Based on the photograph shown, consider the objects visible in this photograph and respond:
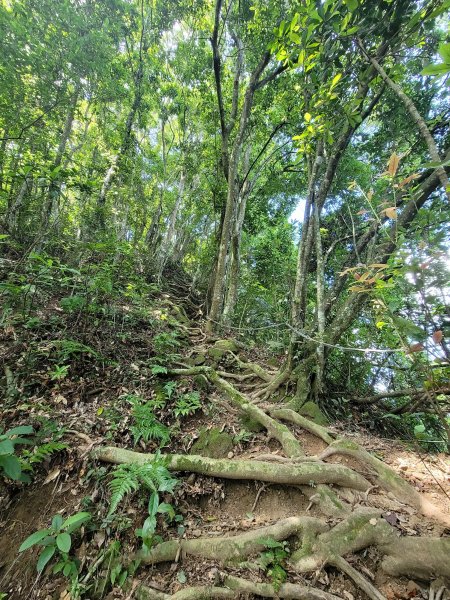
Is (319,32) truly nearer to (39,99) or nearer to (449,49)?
(449,49)

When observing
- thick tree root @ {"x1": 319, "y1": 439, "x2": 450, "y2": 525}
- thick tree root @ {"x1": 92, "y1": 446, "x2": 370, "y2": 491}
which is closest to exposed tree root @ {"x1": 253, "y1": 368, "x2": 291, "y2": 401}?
thick tree root @ {"x1": 319, "y1": 439, "x2": 450, "y2": 525}

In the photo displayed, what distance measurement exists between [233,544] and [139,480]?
1.00 meters

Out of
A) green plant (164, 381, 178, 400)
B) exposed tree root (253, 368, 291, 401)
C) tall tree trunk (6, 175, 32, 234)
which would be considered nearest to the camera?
green plant (164, 381, 178, 400)

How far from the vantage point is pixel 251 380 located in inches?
206

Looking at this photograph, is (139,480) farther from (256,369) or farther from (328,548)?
(256,369)

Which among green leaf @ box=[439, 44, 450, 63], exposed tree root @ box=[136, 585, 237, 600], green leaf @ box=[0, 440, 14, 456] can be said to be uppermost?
green leaf @ box=[439, 44, 450, 63]

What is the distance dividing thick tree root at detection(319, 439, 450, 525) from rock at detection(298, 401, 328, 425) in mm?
738

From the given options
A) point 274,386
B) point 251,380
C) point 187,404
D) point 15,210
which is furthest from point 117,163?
point 274,386

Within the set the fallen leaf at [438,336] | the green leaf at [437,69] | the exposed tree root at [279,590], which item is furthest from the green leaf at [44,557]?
the green leaf at [437,69]

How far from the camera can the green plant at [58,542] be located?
6.56 ft

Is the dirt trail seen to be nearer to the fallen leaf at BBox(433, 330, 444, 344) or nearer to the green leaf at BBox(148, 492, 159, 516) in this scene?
the green leaf at BBox(148, 492, 159, 516)

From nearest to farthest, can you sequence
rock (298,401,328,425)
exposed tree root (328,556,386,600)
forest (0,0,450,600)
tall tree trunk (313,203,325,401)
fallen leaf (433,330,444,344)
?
fallen leaf (433,330,444,344) < exposed tree root (328,556,386,600) < forest (0,0,450,600) < rock (298,401,328,425) < tall tree trunk (313,203,325,401)

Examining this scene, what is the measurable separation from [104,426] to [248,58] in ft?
30.9

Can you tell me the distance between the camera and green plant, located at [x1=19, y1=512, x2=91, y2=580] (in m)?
2.00
